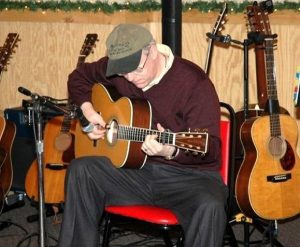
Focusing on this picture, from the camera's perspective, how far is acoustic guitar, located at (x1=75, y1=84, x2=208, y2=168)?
2213 millimetres

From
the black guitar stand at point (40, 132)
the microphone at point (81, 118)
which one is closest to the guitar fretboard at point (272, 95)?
the microphone at point (81, 118)

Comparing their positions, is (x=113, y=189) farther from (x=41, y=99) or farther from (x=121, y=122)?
(x=41, y=99)

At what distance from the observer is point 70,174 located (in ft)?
8.13

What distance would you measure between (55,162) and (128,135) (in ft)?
4.10

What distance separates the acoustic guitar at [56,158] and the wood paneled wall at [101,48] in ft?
2.69

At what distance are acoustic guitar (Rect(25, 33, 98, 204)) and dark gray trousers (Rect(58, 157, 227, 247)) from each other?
110 centimetres

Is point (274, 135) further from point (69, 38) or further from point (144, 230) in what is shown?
point (69, 38)

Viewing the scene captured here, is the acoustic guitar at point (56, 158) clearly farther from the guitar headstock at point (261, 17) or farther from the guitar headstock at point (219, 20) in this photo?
the guitar headstock at point (261, 17)

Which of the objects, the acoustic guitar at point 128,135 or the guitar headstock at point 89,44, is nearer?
the acoustic guitar at point 128,135

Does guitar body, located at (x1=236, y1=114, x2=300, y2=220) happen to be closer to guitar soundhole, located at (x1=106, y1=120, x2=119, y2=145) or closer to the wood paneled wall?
guitar soundhole, located at (x1=106, y1=120, x2=119, y2=145)

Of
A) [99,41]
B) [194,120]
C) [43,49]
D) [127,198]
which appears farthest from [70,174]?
[43,49]

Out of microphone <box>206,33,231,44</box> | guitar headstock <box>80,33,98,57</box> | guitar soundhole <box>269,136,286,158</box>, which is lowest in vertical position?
guitar soundhole <box>269,136,286,158</box>

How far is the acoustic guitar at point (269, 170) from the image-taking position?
283 centimetres

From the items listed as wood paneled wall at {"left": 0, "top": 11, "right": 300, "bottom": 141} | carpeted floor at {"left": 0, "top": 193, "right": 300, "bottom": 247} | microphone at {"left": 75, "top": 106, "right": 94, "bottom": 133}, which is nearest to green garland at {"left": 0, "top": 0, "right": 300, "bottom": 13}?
wood paneled wall at {"left": 0, "top": 11, "right": 300, "bottom": 141}
